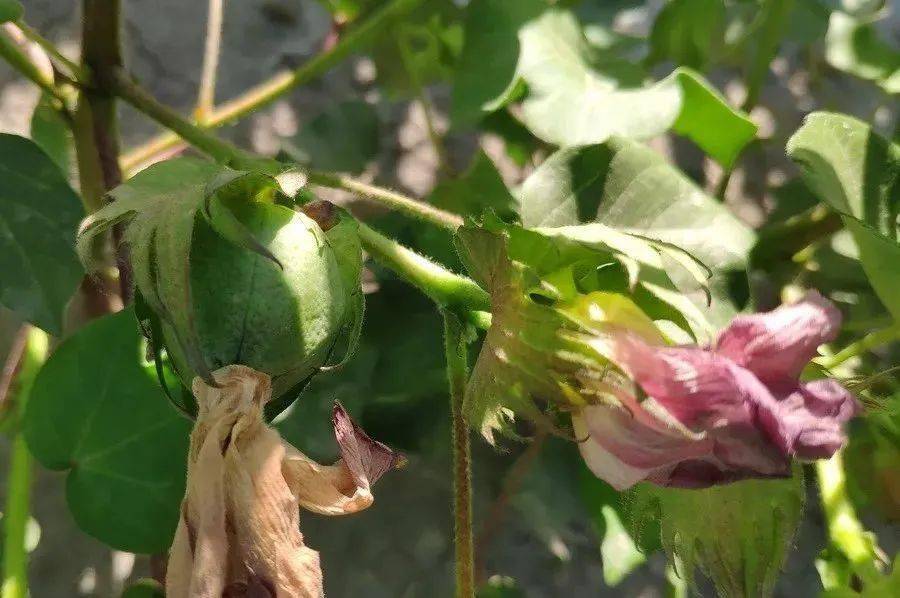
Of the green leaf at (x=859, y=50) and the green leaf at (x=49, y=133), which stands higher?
the green leaf at (x=49, y=133)

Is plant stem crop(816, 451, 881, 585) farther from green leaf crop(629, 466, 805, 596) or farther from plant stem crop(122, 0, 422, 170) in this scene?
plant stem crop(122, 0, 422, 170)

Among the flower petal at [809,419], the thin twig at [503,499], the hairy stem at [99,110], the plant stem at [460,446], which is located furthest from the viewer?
the thin twig at [503,499]

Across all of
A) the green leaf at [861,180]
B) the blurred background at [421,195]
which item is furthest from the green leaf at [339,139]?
the green leaf at [861,180]

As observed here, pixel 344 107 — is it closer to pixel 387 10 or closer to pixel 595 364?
pixel 387 10

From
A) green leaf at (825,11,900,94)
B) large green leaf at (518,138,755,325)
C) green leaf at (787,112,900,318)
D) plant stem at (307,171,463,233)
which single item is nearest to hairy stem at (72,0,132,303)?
plant stem at (307,171,463,233)

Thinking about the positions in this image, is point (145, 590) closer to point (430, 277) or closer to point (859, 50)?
point (430, 277)

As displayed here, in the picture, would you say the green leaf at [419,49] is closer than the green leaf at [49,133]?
No

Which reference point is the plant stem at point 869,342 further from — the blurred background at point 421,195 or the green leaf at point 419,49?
the green leaf at point 419,49
